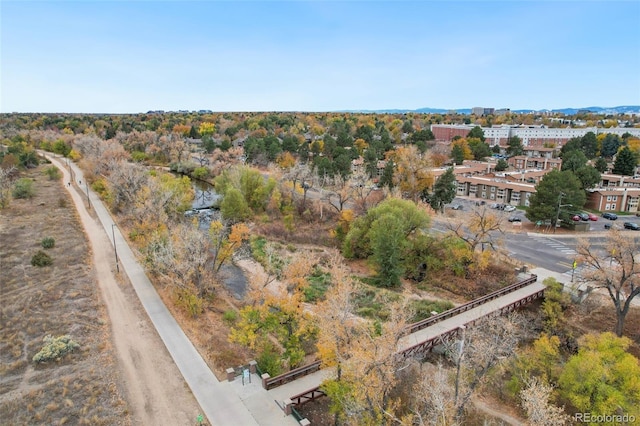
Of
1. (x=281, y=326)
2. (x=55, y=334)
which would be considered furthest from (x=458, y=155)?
(x=55, y=334)

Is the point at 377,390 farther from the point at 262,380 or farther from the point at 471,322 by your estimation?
the point at 471,322

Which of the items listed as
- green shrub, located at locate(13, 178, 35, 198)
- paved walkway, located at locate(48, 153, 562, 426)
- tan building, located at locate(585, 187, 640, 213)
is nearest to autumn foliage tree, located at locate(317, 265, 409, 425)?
paved walkway, located at locate(48, 153, 562, 426)

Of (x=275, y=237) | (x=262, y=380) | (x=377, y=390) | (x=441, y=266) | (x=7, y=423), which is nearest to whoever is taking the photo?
(x=377, y=390)

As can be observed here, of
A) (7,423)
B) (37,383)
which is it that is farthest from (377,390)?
(37,383)

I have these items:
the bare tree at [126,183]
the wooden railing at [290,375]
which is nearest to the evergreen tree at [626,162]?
the wooden railing at [290,375]

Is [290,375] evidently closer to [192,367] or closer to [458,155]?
[192,367]

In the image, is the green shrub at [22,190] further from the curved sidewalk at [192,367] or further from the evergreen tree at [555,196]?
the evergreen tree at [555,196]
